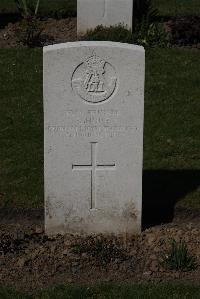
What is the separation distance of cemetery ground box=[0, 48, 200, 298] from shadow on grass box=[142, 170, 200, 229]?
1 cm

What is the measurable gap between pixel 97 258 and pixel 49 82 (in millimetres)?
1705

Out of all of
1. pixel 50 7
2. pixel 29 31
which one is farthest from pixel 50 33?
pixel 50 7

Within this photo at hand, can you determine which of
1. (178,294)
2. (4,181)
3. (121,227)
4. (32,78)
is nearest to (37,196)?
(4,181)

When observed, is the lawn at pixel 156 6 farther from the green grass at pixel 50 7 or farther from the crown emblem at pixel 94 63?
the crown emblem at pixel 94 63

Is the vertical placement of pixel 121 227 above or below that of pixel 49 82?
below

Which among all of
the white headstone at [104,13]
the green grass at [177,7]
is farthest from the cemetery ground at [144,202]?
the green grass at [177,7]

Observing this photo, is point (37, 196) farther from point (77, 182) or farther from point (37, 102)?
point (37, 102)

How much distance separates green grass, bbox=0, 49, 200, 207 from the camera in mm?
9609

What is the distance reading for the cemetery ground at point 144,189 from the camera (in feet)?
24.6

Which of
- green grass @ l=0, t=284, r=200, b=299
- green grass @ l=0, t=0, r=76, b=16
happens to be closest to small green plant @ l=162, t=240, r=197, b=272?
green grass @ l=0, t=284, r=200, b=299

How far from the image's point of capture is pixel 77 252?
779cm

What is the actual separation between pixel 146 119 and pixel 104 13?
382 cm

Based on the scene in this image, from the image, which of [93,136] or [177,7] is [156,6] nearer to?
[177,7]

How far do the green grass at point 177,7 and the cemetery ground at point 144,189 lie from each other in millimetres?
3698
